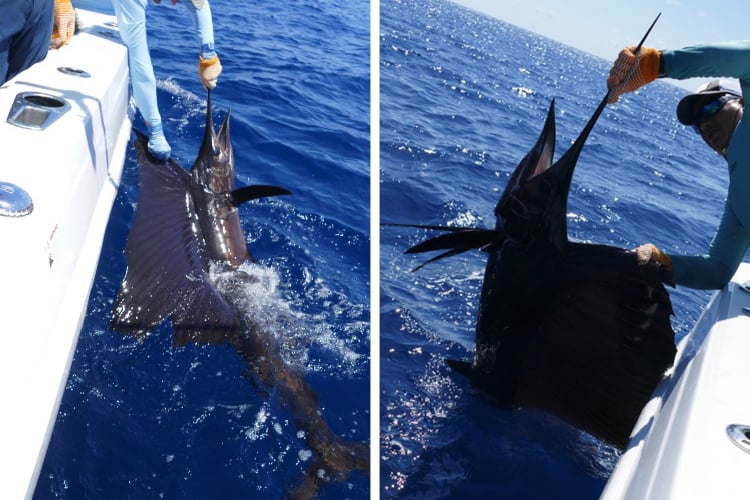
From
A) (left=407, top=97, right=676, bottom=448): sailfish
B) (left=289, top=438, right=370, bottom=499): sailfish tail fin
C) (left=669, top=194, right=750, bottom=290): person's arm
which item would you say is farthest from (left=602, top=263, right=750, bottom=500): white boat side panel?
(left=289, top=438, right=370, bottom=499): sailfish tail fin

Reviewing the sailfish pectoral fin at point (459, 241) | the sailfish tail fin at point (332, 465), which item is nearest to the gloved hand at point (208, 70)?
the sailfish pectoral fin at point (459, 241)

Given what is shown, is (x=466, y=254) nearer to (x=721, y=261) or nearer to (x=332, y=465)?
(x=721, y=261)

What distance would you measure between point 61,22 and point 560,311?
13.2ft

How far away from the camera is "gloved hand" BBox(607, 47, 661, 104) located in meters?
2.68

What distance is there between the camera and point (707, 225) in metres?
10.5

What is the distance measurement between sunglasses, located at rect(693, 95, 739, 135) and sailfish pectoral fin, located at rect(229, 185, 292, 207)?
2.38 meters

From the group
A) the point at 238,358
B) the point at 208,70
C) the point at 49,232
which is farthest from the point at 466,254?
the point at 49,232

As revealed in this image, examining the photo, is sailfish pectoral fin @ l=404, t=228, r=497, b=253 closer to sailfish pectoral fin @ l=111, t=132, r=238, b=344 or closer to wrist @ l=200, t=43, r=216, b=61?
sailfish pectoral fin @ l=111, t=132, r=238, b=344

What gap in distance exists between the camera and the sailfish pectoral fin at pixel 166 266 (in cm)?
356

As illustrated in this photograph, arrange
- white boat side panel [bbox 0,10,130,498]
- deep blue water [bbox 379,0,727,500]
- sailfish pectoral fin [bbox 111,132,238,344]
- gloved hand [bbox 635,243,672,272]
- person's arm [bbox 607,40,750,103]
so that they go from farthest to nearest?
sailfish pectoral fin [bbox 111,132,238,344] < deep blue water [bbox 379,0,727,500] < gloved hand [bbox 635,243,672,272] < person's arm [bbox 607,40,750,103] < white boat side panel [bbox 0,10,130,498]

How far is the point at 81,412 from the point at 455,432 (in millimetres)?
1893

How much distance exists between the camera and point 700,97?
10.5 ft

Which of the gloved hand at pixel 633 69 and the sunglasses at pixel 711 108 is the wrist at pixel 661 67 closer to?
the gloved hand at pixel 633 69

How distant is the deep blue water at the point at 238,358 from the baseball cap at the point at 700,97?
236 cm
